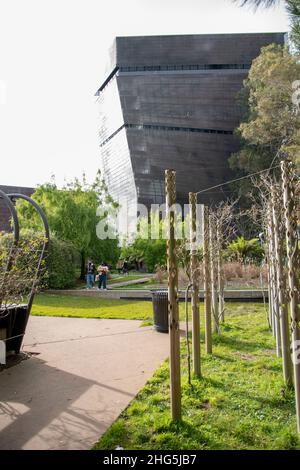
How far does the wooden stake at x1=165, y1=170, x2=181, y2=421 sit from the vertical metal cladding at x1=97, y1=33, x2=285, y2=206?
165ft

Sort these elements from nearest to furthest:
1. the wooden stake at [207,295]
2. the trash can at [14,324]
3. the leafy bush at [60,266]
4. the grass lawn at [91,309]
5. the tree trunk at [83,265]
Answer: the trash can at [14,324]
the wooden stake at [207,295]
the grass lawn at [91,309]
the leafy bush at [60,266]
the tree trunk at [83,265]

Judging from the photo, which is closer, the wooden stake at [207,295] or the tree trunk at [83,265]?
the wooden stake at [207,295]

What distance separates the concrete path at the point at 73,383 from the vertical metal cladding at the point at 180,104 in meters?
47.4

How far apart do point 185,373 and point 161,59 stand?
60.8 m

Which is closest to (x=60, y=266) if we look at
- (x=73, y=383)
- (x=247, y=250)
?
(x=247, y=250)

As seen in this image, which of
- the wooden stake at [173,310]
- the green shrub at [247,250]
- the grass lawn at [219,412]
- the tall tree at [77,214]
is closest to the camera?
the grass lawn at [219,412]

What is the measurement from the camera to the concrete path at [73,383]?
3438 mm

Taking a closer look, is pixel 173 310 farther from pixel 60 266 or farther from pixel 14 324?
pixel 60 266

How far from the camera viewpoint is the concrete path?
3.44m

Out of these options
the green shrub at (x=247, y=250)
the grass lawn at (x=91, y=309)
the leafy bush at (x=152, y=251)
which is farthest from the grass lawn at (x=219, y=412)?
the leafy bush at (x=152, y=251)

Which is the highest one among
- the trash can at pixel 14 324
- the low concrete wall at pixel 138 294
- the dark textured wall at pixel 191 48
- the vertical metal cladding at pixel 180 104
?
the dark textured wall at pixel 191 48

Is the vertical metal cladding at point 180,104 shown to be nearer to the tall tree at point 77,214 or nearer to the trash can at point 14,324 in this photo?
the tall tree at point 77,214

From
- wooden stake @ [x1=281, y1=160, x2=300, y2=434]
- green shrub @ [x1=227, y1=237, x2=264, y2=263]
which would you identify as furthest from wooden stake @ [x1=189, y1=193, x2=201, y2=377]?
green shrub @ [x1=227, y1=237, x2=264, y2=263]

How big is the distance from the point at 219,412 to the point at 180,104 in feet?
187
